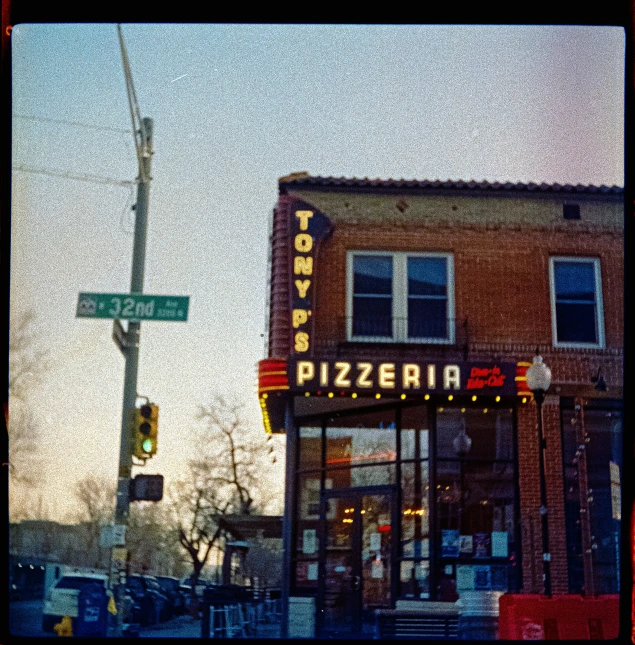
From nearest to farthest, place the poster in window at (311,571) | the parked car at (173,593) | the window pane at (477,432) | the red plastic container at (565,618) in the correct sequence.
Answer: the red plastic container at (565,618)
the window pane at (477,432)
the poster in window at (311,571)
the parked car at (173,593)

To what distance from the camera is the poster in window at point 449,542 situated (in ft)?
49.1

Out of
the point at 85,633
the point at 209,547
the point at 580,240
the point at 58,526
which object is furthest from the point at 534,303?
the point at 209,547

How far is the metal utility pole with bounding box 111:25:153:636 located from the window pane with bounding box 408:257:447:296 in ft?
16.7

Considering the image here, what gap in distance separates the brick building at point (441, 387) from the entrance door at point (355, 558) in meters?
0.03

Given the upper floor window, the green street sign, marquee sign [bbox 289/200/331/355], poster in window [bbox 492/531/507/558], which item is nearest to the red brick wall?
the upper floor window

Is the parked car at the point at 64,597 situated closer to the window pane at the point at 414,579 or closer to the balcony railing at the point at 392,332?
the window pane at the point at 414,579

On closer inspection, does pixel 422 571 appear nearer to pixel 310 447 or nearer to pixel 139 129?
pixel 310 447

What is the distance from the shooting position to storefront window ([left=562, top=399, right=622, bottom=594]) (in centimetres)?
1509

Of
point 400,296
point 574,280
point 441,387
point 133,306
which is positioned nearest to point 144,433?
point 133,306

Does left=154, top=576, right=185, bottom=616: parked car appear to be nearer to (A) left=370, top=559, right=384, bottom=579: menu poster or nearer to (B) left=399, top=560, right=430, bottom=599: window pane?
(A) left=370, top=559, right=384, bottom=579: menu poster

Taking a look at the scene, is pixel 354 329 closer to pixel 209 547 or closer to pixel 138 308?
pixel 138 308

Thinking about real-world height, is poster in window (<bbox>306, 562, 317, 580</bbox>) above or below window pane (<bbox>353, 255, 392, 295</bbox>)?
below

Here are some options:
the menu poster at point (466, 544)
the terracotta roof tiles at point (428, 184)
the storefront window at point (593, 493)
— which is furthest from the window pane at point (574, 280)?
the menu poster at point (466, 544)

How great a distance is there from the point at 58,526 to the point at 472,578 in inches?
340
